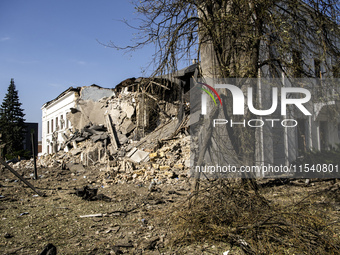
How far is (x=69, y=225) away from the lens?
541 cm

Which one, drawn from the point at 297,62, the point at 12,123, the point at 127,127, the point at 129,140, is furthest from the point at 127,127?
the point at 12,123

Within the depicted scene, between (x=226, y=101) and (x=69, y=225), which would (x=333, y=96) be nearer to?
(x=226, y=101)

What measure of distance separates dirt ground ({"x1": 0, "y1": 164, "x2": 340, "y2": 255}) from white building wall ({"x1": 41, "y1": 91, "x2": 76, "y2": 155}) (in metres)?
14.3

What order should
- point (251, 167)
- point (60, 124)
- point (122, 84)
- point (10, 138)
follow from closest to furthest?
point (251, 167), point (122, 84), point (60, 124), point (10, 138)

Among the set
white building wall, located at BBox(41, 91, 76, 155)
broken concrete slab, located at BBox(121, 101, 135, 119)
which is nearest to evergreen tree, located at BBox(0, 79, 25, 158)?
white building wall, located at BBox(41, 91, 76, 155)

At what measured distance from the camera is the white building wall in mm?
23422

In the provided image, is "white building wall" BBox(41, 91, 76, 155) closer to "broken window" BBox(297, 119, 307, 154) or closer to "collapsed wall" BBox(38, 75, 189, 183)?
"collapsed wall" BBox(38, 75, 189, 183)

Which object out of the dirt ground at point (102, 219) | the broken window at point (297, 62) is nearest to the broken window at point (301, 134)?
the dirt ground at point (102, 219)

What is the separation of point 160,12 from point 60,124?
70.5ft

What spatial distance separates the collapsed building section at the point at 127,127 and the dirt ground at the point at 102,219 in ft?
8.51

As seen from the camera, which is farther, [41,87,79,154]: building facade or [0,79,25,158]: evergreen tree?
[0,79,25,158]: evergreen tree

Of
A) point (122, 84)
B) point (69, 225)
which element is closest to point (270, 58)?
point (69, 225)

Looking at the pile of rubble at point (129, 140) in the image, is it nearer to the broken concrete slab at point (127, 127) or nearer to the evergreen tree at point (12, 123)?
the broken concrete slab at point (127, 127)
